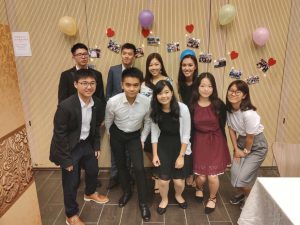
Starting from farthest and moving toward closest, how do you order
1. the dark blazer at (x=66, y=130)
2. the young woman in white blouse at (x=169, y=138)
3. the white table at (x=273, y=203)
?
the young woman in white blouse at (x=169, y=138), the dark blazer at (x=66, y=130), the white table at (x=273, y=203)

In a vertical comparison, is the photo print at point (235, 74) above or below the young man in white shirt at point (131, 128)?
above

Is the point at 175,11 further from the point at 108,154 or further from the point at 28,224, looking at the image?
the point at 28,224


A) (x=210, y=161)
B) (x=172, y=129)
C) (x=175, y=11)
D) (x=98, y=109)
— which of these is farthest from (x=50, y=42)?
(x=210, y=161)

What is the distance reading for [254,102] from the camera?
123 inches

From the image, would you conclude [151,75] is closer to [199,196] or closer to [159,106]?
[159,106]

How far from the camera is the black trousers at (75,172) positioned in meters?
2.20

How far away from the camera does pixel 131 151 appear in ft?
8.02

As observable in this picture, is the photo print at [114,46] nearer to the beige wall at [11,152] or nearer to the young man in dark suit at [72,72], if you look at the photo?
the young man in dark suit at [72,72]

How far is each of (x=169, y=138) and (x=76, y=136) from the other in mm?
789

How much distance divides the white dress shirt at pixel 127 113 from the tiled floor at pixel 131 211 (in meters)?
0.75

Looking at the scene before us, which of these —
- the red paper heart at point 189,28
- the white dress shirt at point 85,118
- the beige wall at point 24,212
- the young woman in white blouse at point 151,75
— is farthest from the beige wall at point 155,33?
the beige wall at point 24,212

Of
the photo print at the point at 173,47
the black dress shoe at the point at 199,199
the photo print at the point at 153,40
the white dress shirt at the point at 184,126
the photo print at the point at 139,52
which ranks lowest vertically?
the black dress shoe at the point at 199,199

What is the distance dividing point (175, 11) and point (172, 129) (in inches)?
51.3

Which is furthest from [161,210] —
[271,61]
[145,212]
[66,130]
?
[271,61]
